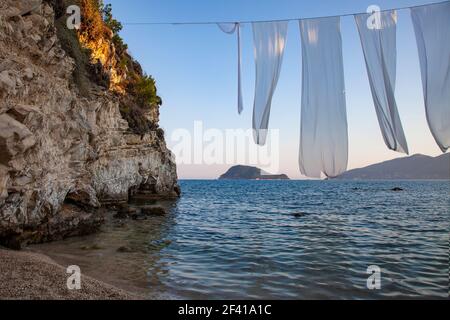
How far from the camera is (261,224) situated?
22016mm

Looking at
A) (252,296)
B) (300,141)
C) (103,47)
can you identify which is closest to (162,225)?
(252,296)

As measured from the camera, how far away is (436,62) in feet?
22.7

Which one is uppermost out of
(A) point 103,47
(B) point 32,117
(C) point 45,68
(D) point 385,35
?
(A) point 103,47

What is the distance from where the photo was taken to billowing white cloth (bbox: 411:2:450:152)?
6660mm

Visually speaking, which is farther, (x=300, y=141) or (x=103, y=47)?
(x=103, y=47)

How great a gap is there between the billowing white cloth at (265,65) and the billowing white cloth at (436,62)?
3.14 m

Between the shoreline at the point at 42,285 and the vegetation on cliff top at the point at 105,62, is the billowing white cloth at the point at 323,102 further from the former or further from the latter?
the vegetation on cliff top at the point at 105,62

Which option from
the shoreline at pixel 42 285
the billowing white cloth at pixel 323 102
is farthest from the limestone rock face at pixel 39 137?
the billowing white cloth at pixel 323 102

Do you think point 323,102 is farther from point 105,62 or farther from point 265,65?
point 105,62

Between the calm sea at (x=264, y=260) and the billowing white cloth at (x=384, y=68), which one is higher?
the billowing white cloth at (x=384, y=68)

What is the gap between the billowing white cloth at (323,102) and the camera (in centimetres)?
721

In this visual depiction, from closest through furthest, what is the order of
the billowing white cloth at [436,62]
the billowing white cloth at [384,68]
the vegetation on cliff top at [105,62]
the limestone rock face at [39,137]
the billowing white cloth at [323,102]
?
the billowing white cloth at [436,62] → the billowing white cloth at [384,68] → the billowing white cloth at [323,102] → the limestone rock face at [39,137] → the vegetation on cliff top at [105,62]

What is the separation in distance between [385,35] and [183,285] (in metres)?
8.01
